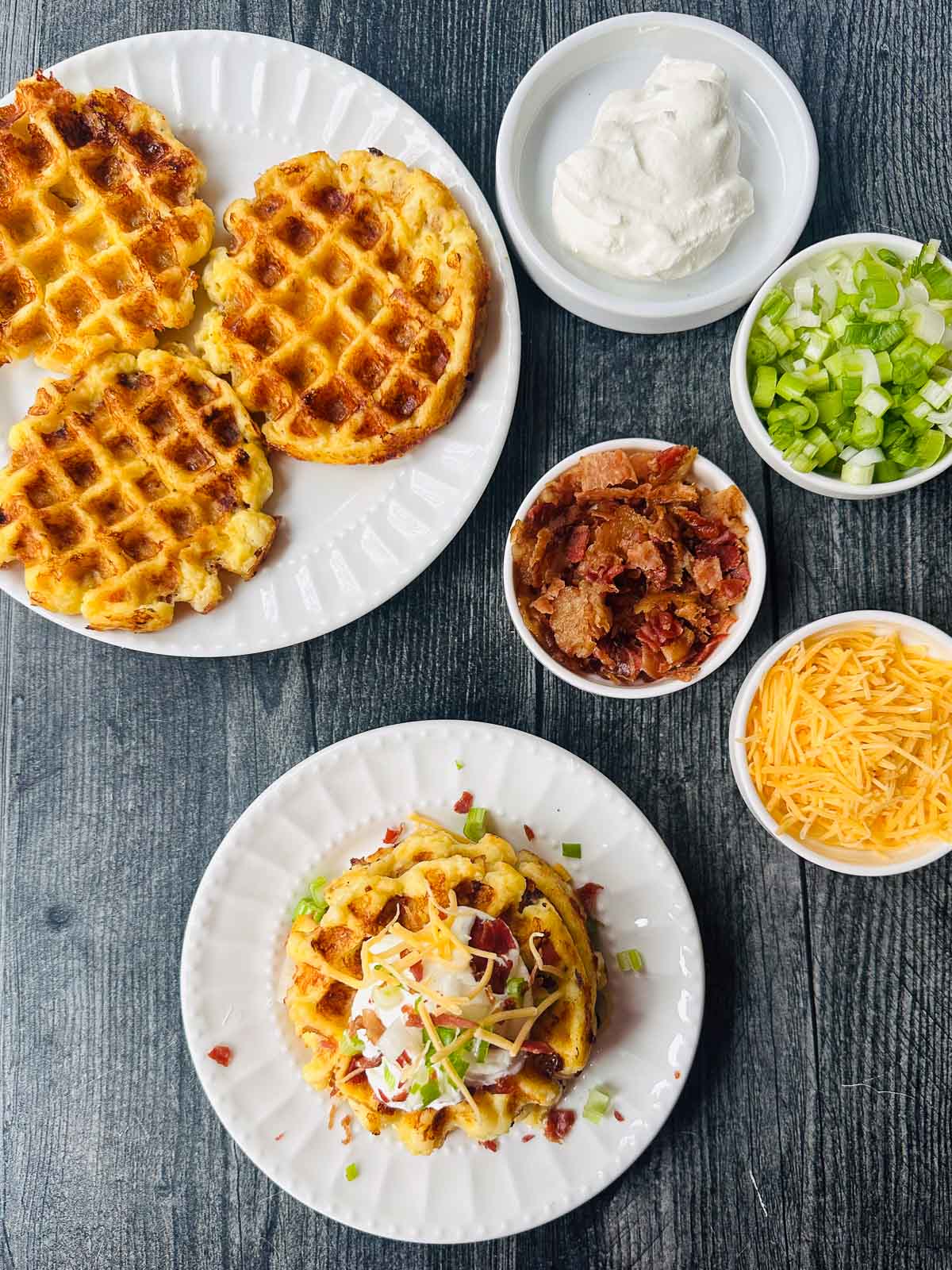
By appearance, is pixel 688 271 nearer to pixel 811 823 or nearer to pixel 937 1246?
pixel 811 823

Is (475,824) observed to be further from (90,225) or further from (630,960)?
(90,225)

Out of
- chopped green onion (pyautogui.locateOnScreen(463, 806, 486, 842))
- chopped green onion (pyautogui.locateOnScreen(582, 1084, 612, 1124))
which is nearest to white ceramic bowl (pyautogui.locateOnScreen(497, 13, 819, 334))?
chopped green onion (pyautogui.locateOnScreen(463, 806, 486, 842))

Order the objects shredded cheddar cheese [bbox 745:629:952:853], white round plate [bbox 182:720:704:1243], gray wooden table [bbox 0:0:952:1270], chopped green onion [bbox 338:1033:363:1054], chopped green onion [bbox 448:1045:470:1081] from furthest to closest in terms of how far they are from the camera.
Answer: gray wooden table [bbox 0:0:952:1270], white round plate [bbox 182:720:704:1243], shredded cheddar cheese [bbox 745:629:952:853], chopped green onion [bbox 338:1033:363:1054], chopped green onion [bbox 448:1045:470:1081]

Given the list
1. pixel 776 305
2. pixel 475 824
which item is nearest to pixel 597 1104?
pixel 475 824

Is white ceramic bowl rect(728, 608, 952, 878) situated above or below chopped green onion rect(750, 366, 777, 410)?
below

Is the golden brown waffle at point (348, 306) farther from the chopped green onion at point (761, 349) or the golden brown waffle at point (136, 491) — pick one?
the chopped green onion at point (761, 349)

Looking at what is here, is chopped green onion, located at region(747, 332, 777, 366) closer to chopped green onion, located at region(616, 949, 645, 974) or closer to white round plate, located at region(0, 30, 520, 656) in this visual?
white round plate, located at region(0, 30, 520, 656)
